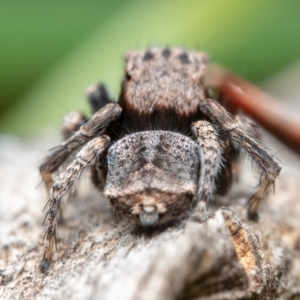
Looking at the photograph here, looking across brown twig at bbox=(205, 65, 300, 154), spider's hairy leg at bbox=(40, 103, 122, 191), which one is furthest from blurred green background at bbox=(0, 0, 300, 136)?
spider's hairy leg at bbox=(40, 103, 122, 191)

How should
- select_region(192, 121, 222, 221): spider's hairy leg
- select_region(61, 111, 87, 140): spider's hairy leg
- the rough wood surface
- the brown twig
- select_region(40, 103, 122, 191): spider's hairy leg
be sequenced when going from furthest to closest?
the brown twig, select_region(61, 111, 87, 140): spider's hairy leg, select_region(40, 103, 122, 191): spider's hairy leg, select_region(192, 121, 222, 221): spider's hairy leg, the rough wood surface

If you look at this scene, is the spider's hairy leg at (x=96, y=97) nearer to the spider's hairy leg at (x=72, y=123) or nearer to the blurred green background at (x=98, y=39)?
the spider's hairy leg at (x=72, y=123)

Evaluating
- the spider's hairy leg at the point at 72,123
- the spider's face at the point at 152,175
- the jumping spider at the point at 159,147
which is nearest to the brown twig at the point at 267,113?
the jumping spider at the point at 159,147

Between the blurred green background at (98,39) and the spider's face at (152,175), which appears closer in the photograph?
the spider's face at (152,175)

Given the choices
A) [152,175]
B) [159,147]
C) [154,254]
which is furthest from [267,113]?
[154,254]

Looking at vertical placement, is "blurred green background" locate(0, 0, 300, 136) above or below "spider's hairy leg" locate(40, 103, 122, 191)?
below

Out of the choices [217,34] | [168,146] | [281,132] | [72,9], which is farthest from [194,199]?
[72,9]

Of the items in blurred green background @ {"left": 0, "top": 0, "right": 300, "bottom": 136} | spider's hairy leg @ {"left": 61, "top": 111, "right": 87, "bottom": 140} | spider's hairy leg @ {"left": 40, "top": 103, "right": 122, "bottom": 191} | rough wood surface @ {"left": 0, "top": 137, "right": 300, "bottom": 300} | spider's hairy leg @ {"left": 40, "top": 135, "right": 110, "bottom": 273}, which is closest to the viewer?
rough wood surface @ {"left": 0, "top": 137, "right": 300, "bottom": 300}

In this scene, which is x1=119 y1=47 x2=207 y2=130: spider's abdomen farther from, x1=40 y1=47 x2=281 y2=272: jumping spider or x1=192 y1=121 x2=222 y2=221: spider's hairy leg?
x1=192 y1=121 x2=222 y2=221: spider's hairy leg
